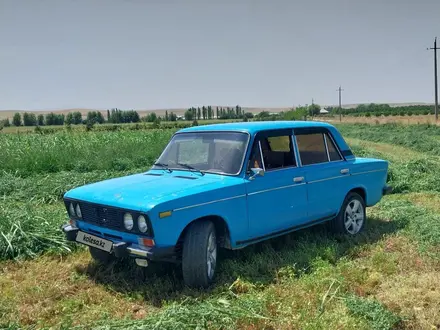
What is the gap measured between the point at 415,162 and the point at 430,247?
762cm

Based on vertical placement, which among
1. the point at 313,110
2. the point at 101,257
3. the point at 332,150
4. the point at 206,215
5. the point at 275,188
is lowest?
the point at 101,257

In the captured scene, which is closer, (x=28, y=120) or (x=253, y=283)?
(x=253, y=283)

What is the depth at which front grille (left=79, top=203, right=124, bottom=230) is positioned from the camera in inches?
179

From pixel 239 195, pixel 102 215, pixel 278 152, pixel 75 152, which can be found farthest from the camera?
pixel 75 152

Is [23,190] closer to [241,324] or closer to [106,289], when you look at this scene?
[106,289]

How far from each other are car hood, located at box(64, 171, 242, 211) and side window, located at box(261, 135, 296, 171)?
748 mm

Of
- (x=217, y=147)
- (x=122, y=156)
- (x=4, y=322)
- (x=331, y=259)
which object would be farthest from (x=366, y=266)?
(x=122, y=156)

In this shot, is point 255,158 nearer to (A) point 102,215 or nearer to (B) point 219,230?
(B) point 219,230

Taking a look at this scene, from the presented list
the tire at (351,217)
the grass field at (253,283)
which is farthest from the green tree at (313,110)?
the tire at (351,217)

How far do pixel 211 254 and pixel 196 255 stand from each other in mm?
328

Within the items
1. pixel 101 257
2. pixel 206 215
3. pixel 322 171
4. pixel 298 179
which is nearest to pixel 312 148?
pixel 322 171

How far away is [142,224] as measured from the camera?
4.32 meters

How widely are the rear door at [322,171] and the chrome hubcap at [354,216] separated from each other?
33 cm

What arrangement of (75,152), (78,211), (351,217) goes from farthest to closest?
(75,152) → (351,217) → (78,211)
